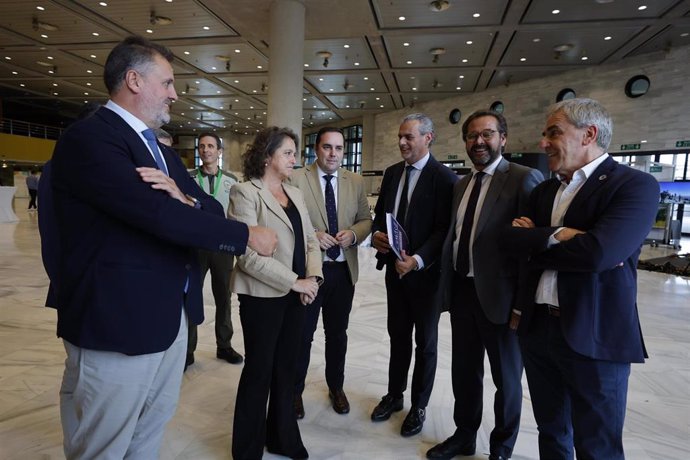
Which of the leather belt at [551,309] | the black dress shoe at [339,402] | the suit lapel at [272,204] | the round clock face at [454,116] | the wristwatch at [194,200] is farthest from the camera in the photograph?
the round clock face at [454,116]

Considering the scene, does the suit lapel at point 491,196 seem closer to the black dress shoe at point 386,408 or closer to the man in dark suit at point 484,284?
the man in dark suit at point 484,284

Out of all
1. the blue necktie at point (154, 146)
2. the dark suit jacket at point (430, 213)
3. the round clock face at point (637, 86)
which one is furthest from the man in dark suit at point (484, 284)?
the round clock face at point (637, 86)

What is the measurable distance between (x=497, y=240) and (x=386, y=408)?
4.92 feet

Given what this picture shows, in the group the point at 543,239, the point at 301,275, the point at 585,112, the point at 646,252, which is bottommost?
the point at 646,252

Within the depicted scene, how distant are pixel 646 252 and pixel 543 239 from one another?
13.9 m

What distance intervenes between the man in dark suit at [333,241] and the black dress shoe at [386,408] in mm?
221

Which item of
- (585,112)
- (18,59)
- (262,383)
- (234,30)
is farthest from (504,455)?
(18,59)

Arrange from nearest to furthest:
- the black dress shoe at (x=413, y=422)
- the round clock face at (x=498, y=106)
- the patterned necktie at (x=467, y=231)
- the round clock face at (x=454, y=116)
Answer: the patterned necktie at (x=467, y=231) < the black dress shoe at (x=413, y=422) < the round clock face at (x=498, y=106) < the round clock face at (x=454, y=116)

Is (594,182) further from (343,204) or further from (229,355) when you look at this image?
(229,355)

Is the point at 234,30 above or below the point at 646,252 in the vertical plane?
above

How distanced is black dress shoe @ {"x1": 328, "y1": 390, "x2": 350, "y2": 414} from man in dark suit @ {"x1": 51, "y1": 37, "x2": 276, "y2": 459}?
1.70 meters

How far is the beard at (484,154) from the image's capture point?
235cm

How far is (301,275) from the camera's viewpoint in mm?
2291

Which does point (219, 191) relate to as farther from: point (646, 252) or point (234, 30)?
point (646, 252)
